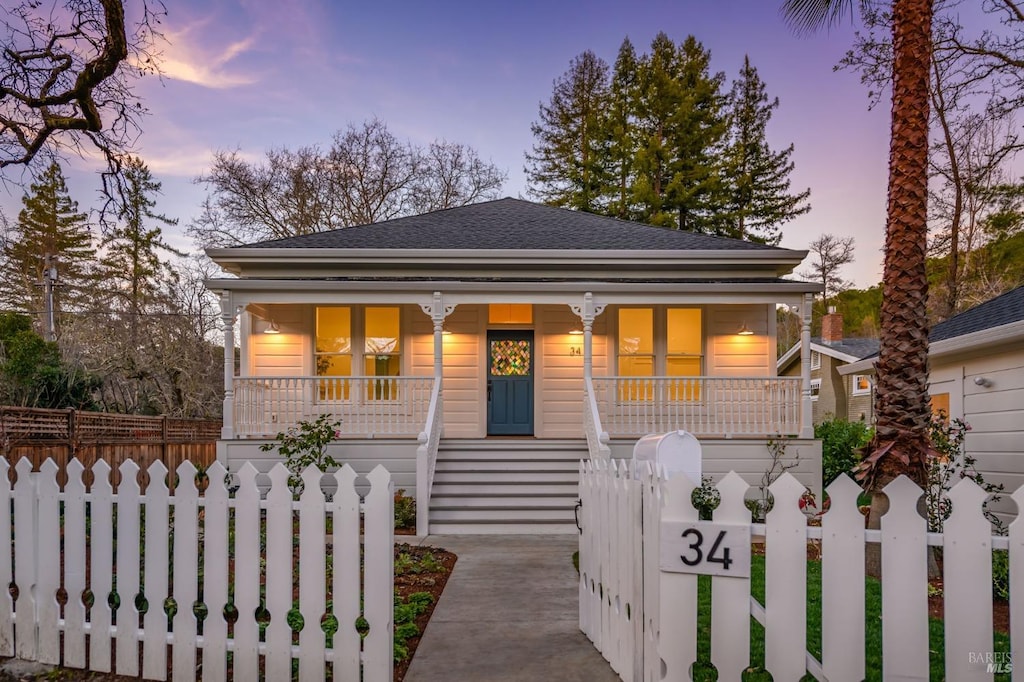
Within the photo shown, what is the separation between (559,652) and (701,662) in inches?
35.8

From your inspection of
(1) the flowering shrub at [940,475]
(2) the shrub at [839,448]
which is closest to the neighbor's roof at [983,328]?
(1) the flowering shrub at [940,475]

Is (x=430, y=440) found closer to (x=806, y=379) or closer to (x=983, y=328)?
(x=806, y=379)

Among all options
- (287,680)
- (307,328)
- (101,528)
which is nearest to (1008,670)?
(287,680)

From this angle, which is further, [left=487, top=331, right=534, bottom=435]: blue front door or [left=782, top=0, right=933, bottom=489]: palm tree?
[left=487, top=331, right=534, bottom=435]: blue front door

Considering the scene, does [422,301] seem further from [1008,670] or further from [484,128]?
[484,128]

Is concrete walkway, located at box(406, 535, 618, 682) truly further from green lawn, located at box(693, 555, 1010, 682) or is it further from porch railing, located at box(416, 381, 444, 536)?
porch railing, located at box(416, 381, 444, 536)

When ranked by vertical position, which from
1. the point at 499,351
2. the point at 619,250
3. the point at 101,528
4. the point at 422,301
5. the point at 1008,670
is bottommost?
the point at 1008,670

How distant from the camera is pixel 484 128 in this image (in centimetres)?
2916

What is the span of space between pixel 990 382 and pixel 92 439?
13.2 m

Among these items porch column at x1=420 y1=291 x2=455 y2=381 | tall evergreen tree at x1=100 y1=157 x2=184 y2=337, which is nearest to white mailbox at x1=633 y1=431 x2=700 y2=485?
porch column at x1=420 y1=291 x2=455 y2=381

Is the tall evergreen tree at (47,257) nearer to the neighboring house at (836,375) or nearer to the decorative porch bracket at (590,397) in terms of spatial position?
the decorative porch bracket at (590,397)

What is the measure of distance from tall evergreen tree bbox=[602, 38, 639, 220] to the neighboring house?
29.3 ft

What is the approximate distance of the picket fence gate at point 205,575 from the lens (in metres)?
3.61

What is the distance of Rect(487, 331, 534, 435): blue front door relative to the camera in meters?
13.8
